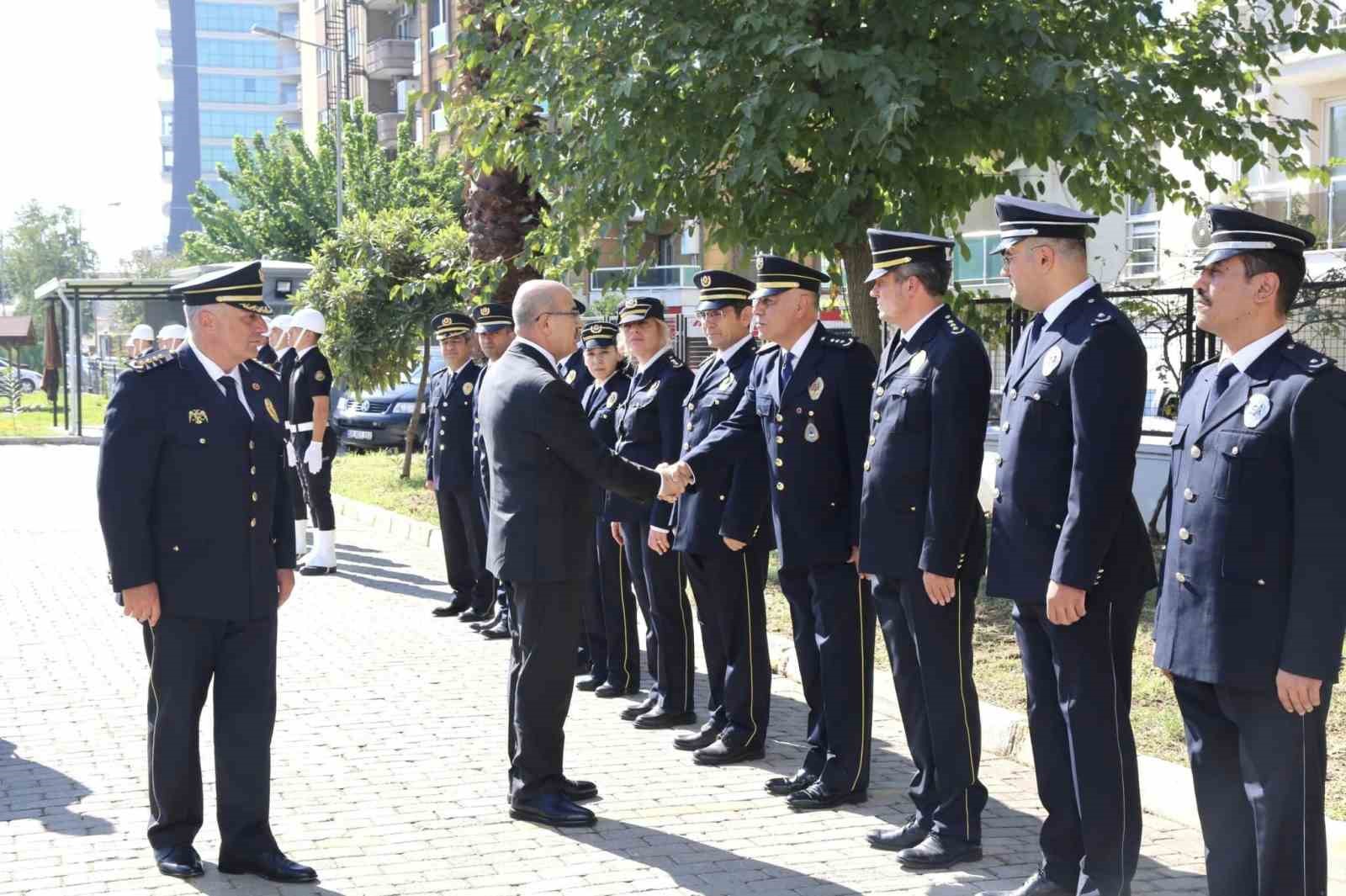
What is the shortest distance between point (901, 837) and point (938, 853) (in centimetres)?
22

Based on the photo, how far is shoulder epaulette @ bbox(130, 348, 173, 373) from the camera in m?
5.29

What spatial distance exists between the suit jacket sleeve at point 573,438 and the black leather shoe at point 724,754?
5.33ft

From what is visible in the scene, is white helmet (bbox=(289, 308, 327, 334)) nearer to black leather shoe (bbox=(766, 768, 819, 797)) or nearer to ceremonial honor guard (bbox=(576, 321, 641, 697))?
ceremonial honor guard (bbox=(576, 321, 641, 697))

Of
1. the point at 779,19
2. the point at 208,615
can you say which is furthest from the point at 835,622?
the point at 779,19

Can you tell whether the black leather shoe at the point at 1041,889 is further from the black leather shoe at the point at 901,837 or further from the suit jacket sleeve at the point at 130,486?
the suit jacket sleeve at the point at 130,486

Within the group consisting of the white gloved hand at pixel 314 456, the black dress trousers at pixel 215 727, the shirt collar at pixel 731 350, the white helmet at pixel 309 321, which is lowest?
the black dress trousers at pixel 215 727

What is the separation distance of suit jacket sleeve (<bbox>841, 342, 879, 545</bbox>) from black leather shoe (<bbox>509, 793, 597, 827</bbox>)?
161 centimetres

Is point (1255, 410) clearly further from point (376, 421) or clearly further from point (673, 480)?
point (376, 421)

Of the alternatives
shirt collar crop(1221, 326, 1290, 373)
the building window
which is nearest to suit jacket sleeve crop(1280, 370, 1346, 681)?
shirt collar crop(1221, 326, 1290, 373)

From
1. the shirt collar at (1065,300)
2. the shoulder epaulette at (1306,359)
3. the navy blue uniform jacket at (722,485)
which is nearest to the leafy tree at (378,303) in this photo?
the navy blue uniform jacket at (722,485)

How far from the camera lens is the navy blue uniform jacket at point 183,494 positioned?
5164 millimetres

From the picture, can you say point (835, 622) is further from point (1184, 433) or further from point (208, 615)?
point (208, 615)

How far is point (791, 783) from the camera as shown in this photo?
20.9 feet

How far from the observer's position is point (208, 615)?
525cm
